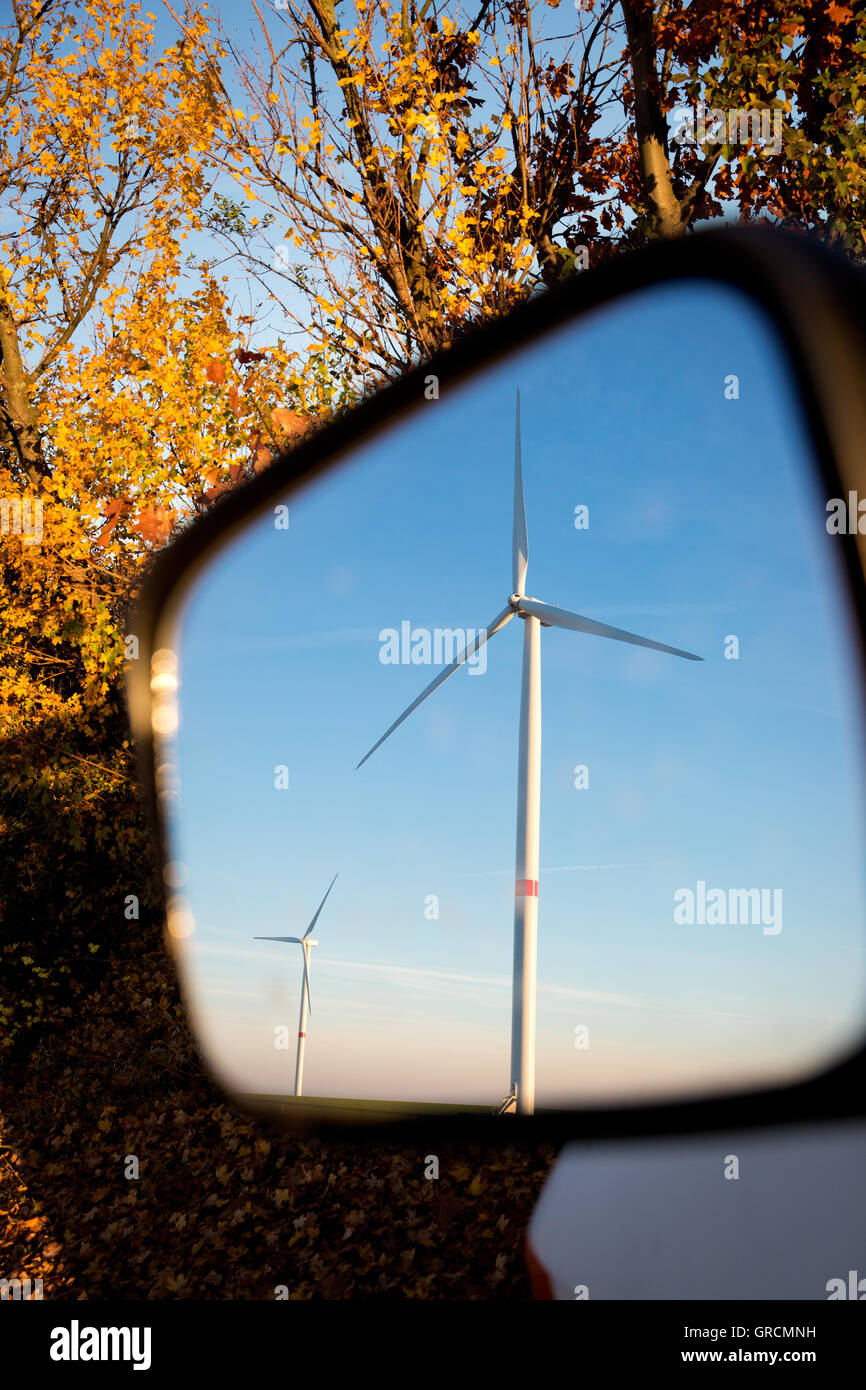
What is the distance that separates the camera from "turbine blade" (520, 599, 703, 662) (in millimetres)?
1627

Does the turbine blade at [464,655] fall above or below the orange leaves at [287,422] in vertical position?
below

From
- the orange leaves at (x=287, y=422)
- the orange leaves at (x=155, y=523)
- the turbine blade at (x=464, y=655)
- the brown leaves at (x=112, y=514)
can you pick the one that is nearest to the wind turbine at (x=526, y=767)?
the turbine blade at (x=464, y=655)

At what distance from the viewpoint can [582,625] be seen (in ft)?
6.40

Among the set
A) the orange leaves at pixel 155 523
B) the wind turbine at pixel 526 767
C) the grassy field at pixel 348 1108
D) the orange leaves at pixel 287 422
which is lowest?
the grassy field at pixel 348 1108


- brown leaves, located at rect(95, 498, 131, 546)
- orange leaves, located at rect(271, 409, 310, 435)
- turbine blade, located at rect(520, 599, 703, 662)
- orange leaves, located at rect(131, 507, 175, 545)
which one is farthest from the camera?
brown leaves, located at rect(95, 498, 131, 546)

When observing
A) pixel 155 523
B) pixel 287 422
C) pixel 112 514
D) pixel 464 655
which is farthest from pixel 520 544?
pixel 112 514

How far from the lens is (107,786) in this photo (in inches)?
549

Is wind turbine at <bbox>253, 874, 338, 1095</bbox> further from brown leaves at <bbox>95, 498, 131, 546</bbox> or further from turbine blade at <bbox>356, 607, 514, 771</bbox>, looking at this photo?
brown leaves at <bbox>95, 498, 131, 546</bbox>

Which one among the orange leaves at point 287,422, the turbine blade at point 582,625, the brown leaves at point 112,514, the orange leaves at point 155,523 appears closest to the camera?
the turbine blade at point 582,625

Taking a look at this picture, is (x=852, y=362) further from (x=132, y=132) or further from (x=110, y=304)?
(x=132, y=132)

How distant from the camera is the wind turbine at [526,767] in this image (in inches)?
70.9

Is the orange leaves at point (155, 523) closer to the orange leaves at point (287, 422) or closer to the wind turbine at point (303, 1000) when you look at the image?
the orange leaves at point (287, 422)

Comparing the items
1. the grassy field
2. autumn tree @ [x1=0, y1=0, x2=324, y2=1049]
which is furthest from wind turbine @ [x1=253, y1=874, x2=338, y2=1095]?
autumn tree @ [x1=0, y1=0, x2=324, y2=1049]

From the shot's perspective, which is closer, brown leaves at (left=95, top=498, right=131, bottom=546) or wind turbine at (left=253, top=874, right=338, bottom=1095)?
wind turbine at (left=253, top=874, right=338, bottom=1095)
